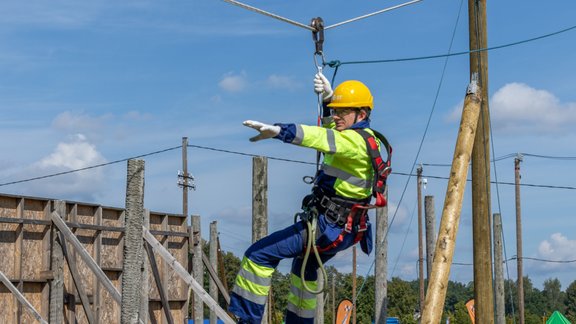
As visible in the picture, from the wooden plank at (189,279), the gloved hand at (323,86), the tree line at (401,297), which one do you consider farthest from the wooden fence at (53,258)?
the tree line at (401,297)

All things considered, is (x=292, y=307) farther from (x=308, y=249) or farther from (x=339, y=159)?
(x=339, y=159)

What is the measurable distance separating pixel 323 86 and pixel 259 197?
3.11 m

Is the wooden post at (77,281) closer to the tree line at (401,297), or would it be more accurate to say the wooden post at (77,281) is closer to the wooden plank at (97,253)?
the wooden plank at (97,253)

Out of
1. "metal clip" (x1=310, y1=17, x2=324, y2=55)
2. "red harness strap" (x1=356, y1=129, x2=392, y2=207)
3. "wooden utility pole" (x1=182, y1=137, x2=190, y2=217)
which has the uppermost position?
"wooden utility pole" (x1=182, y1=137, x2=190, y2=217)

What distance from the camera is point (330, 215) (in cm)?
797

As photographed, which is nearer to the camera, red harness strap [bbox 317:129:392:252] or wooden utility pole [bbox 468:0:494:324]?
red harness strap [bbox 317:129:392:252]

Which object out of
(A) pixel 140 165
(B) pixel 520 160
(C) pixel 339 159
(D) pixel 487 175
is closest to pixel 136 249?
(A) pixel 140 165

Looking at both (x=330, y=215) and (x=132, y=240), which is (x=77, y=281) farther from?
(x=330, y=215)

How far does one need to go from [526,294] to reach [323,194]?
427ft

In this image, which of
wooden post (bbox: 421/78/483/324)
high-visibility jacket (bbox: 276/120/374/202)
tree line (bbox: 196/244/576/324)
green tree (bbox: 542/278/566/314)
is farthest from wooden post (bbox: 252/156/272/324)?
green tree (bbox: 542/278/566/314)

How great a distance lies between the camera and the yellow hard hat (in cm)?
809

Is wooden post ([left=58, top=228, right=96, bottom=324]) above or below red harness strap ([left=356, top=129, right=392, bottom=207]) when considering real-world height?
below

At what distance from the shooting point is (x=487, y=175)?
12312 mm

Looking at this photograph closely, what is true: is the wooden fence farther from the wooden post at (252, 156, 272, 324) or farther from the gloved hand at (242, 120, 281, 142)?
the gloved hand at (242, 120, 281, 142)
